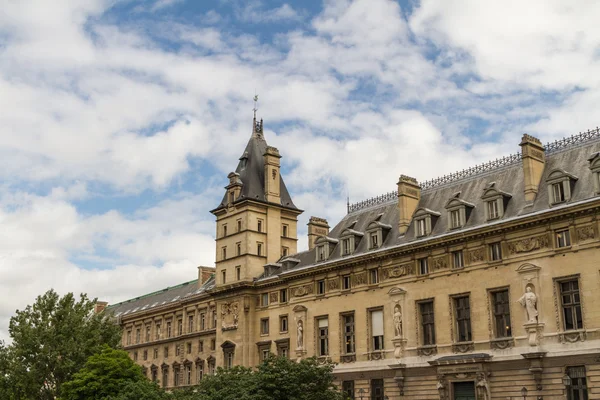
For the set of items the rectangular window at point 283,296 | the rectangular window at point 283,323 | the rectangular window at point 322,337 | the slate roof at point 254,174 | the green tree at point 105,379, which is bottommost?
the green tree at point 105,379

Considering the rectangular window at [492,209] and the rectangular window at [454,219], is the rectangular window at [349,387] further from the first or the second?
the rectangular window at [492,209]

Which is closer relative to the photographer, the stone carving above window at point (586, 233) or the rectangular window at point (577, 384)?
the rectangular window at point (577, 384)

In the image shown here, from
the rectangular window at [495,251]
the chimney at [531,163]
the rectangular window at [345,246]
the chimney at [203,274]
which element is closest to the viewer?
the rectangular window at [495,251]

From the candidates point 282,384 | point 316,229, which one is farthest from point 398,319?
point 316,229

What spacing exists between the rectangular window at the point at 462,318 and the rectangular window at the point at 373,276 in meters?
7.43

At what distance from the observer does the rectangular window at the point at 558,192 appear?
43219 mm

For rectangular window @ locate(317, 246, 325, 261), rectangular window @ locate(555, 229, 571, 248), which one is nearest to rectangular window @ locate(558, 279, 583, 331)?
rectangular window @ locate(555, 229, 571, 248)

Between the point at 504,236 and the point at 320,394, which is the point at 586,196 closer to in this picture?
the point at 504,236

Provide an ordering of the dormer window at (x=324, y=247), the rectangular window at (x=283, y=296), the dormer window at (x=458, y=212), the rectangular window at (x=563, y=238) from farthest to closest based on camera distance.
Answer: the rectangular window at (x=283, y=296) → the dormer window at (x=324, y=247) → the dormer window at (x=458, y=212) → the rectangular window at (x=563, y=238)

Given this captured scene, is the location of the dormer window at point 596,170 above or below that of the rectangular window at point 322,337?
above

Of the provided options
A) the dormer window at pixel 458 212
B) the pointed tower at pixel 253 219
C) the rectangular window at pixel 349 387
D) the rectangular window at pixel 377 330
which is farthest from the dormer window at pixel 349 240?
the pointed tower at pixel 253 219

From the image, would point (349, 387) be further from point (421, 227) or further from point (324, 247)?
point (421, 227)

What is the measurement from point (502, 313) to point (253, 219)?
2883 centimetres

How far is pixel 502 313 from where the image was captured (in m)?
44.8
